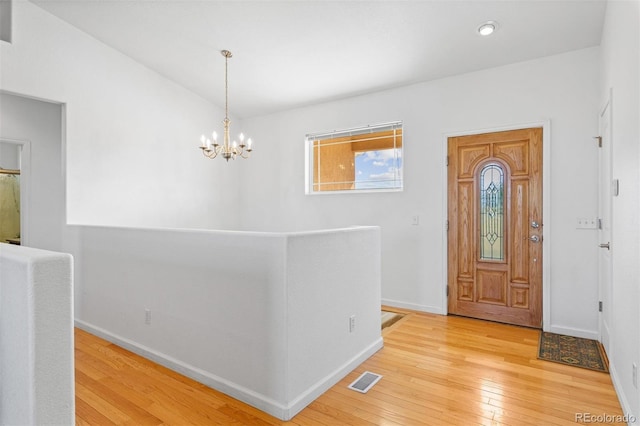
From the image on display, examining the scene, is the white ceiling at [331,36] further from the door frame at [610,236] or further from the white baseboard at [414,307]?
the white baseboard at [414,307]

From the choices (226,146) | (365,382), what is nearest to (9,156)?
(226,146)

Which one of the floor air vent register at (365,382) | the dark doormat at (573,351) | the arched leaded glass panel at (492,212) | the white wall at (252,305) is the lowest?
the floor air vent register at (365,382)

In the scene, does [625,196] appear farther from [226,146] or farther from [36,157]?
[36,157]

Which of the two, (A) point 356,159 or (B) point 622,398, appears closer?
(B) point 622,398

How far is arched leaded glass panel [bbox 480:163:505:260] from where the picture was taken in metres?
3.79

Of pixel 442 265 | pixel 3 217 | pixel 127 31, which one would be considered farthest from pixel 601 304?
pixel 3 217

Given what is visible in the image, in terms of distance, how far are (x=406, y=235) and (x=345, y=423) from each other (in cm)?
265

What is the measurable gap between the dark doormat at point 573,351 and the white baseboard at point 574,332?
0.16ft

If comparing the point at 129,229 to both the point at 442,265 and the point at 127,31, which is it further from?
the point at 442,265

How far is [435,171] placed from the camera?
413 cm

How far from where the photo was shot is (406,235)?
4.33m

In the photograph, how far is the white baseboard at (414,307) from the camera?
412 cm

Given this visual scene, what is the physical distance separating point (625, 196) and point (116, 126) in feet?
16.0

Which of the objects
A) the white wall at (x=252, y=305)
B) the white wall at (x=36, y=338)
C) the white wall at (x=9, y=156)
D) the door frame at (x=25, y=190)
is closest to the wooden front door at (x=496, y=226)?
the white wall at (x=252, y=305)
